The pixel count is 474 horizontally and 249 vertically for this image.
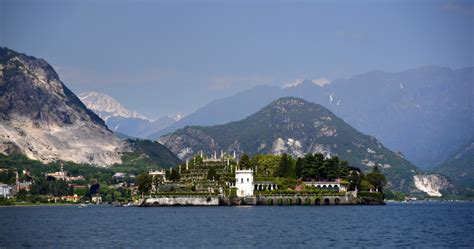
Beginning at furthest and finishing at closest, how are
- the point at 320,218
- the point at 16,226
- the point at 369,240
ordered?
the point at 320,218 < the point at 16,226 < the point at 369,240

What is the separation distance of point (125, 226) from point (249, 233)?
86.7 feet

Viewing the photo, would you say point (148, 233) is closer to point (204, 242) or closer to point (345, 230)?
point (204, 242)

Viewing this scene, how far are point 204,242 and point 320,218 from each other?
53312 mm

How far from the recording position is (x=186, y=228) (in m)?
Answer: 130

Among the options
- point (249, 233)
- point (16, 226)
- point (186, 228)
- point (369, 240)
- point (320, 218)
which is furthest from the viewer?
point (320, 218)

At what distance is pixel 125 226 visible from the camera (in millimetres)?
137875

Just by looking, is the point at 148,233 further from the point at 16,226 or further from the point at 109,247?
the point at 16,226

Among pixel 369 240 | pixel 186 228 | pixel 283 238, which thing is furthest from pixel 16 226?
pixel 369 240

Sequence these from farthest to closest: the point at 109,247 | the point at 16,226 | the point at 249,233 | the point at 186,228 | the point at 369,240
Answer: the point at 16,226, the point at 186,228, the point at 249,233, the point at 369,240, the point at 109,247

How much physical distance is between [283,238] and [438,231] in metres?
26.3

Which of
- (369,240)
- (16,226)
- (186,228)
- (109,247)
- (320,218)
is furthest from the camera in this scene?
(320,218)

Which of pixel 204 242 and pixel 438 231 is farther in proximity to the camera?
pixel 438 231

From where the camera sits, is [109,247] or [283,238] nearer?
[109,247]

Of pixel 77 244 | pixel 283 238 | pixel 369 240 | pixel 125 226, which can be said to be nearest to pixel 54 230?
pixel 125 226
